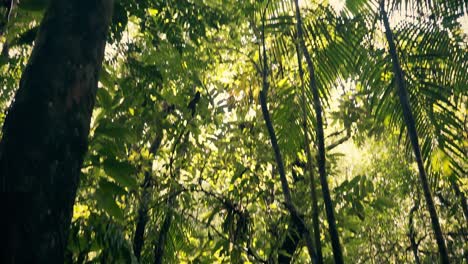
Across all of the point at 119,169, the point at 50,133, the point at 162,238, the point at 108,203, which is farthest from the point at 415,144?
the point at 162,238

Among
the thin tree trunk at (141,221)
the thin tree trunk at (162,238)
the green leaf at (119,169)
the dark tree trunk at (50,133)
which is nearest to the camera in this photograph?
the dark tree trunk at (50,133)

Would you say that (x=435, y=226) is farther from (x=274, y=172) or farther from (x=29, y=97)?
(x=274, y=172)

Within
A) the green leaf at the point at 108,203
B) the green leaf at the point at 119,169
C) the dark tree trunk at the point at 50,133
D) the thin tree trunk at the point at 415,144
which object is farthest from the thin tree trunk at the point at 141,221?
the dark tree trunk at the point at 50,133

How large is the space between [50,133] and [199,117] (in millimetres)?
3638

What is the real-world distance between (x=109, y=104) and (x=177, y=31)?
3.09ft

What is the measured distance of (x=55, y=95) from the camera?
1.70 m

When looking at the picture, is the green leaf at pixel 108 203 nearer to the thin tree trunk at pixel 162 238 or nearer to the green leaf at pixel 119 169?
the green leaf at pixel 119 169

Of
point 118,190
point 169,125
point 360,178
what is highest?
point 169,125

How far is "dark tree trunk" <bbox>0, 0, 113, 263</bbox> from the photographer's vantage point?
1.47m

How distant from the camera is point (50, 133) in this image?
1622 millimetres

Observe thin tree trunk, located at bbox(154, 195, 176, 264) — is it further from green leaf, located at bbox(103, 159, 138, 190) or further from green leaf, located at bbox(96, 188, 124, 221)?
green leaf, located at bbox(103, 159, 138, 190)

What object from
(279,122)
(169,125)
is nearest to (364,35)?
(279,122)

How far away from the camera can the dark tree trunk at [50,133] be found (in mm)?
1475

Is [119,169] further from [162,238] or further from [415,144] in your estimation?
[162,238]
